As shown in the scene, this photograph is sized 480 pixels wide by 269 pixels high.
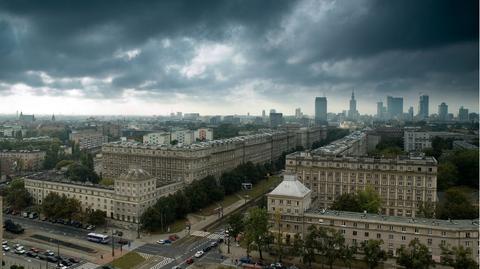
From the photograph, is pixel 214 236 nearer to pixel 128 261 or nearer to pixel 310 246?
pixel 128 261

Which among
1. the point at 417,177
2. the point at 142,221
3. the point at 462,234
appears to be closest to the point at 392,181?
the point at 417,177

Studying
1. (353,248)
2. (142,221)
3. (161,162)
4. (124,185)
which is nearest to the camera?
(353,248)

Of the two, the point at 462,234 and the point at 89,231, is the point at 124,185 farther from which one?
the point at 462,234

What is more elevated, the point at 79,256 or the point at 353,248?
the point at 353,248

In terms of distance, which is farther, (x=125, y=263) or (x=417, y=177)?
(x=417, y=177)

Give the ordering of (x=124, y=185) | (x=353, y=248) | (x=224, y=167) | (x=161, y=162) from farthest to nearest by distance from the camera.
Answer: (x=224, y=167) → (x=161, y=162) → (x=124, y=185) → (x=353, y=248)

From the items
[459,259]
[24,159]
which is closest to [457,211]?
[459,259]

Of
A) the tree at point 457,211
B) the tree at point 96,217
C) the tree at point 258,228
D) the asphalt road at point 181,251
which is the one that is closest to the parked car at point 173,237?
the asphalt road at point 181,251

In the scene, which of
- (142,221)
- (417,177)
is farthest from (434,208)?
(142,221)
